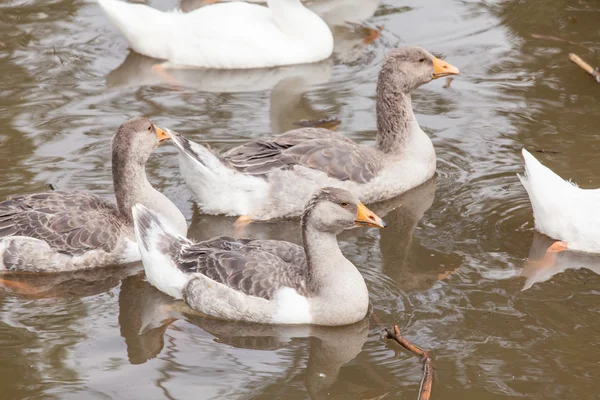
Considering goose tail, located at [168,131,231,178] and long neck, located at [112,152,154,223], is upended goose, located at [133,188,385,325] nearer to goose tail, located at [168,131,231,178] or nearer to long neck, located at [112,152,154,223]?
long neck, located at [112,152,154,223]

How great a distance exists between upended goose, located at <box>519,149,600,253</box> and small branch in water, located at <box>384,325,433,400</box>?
218cm

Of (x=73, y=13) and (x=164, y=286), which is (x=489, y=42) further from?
(x=164, y=286)

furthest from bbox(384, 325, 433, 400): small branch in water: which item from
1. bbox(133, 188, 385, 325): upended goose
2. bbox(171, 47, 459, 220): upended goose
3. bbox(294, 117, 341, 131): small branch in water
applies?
bbox(294, 117, 341, 131): small branch in water

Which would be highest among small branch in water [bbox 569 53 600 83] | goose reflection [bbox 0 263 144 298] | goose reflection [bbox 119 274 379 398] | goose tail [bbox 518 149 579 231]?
goose tail [bbox 518 149 579 231]

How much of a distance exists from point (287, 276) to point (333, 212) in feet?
2.17

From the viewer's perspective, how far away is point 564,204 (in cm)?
879

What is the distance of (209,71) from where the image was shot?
43.3ft

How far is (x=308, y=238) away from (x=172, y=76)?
5.86 metres

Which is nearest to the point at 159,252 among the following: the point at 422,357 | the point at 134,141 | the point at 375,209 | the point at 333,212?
the point at 134,141

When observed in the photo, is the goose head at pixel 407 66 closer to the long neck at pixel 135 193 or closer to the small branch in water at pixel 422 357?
the long neck at pixel 135 193

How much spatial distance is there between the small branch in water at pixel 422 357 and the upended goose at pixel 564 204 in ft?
7.14

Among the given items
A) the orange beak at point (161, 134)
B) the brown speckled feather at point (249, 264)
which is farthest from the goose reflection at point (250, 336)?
the orange beak at point (161, 134)

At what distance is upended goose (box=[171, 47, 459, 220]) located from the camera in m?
9.67

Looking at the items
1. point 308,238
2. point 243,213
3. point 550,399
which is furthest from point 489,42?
point 550,399
